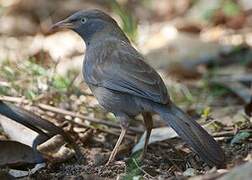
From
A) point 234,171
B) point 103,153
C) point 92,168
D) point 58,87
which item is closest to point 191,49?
point 58,87

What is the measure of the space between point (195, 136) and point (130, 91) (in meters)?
0.62

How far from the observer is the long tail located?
14.6 feet

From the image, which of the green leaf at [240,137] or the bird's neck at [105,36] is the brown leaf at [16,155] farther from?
the green leaf at [240,137]

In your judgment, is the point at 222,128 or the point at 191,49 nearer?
the point at 222,128

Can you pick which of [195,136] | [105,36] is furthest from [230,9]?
[195,136]

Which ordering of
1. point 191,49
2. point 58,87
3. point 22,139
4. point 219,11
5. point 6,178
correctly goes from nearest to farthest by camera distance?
point 6,178 → point 22,139 → point 58,87 → point 191,49 → point 219,11

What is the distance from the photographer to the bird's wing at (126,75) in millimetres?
4859

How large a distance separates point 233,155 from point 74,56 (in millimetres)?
4700

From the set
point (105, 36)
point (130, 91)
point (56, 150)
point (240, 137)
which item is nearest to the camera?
point (130, 91)

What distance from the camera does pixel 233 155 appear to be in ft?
16.0

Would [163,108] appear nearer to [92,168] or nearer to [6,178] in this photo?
[92,168]

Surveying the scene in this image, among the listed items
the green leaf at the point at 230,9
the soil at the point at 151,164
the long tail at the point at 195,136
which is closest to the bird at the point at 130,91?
the long tail at the point at 195,136

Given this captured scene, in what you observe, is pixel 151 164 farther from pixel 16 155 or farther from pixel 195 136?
pixel 16 155

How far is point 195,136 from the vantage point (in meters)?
4.62
